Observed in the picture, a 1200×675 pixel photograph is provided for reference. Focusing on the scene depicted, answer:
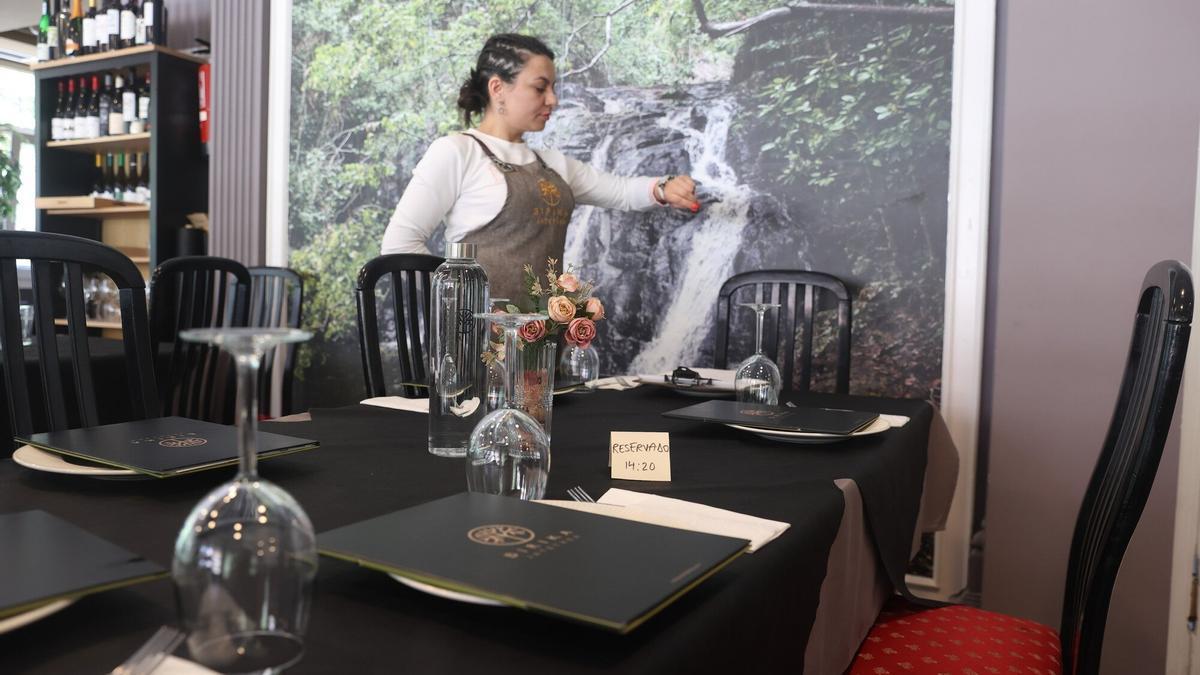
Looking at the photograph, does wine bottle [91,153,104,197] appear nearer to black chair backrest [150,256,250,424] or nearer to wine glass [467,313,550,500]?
black chair backrest [150,256,250,424]

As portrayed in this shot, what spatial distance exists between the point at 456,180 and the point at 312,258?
138cm

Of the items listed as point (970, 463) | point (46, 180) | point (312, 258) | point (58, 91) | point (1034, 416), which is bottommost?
point (970, 463)

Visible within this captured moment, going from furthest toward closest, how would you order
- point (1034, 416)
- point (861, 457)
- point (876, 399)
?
point (1034, 416), point (876, 399), point (861, 457)

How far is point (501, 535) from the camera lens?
625 mm

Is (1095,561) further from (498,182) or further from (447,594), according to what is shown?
(498,182)

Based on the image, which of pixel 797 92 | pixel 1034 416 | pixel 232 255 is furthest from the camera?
pixel 232 255

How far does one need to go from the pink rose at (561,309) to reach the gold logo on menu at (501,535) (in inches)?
16.5

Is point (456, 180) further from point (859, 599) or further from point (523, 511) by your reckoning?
point (523, 511)

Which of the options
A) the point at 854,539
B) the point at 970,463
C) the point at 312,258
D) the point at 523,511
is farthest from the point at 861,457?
the point at 312,258

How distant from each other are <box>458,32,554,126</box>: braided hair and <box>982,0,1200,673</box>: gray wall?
1.33 metres

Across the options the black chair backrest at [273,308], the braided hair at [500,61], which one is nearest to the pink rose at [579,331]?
the braided hair at [500,61]

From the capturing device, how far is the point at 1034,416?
2342mm

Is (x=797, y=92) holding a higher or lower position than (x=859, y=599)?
higher

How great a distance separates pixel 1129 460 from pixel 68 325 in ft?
5.15
